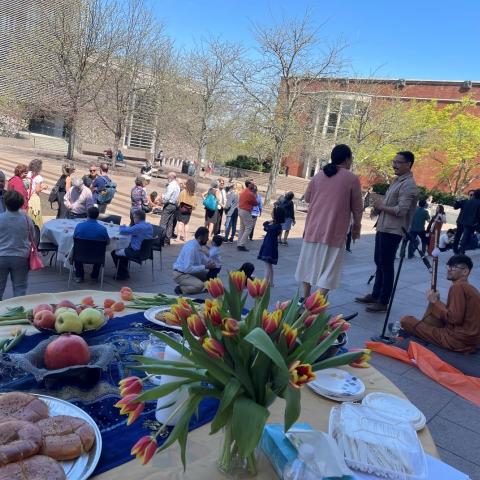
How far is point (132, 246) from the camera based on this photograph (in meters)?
6.80

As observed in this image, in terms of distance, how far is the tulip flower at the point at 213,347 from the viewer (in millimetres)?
1205

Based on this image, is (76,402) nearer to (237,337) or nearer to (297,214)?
(237,337)

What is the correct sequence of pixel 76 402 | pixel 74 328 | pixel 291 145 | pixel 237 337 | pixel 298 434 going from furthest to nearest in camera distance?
1. pixel 291 145
2. pixel 74 328
3. pixel 76 402
4. pixel 298 434
5. pixel 237 337

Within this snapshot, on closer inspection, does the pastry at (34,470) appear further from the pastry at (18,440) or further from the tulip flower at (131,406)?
the tulip flower at (131,406)

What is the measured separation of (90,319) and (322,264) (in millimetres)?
3141

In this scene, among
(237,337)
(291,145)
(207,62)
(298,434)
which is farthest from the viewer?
(207,62)

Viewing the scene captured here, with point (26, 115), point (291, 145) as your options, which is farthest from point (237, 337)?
point (26, 115)

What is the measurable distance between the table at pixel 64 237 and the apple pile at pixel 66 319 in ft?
14.2

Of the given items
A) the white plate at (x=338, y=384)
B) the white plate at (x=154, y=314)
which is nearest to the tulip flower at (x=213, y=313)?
the white plate at (x=338, y=384)

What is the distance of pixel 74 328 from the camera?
7.14 feet

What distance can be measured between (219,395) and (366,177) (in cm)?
3744

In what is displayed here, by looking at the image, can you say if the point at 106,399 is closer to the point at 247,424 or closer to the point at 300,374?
the point at 247,424

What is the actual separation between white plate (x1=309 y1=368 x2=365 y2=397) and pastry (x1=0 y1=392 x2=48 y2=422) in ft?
3.64

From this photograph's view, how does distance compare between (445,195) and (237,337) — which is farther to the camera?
(445,195)
